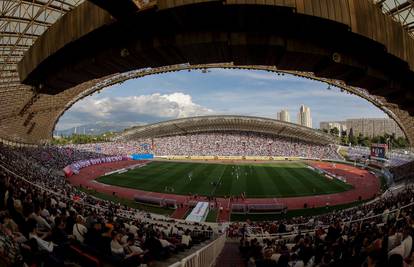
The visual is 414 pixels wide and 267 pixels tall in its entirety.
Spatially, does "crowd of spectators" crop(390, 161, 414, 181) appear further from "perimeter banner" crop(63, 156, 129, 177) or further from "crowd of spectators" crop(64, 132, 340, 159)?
"perimeter banner" crop(63, 156, 129, 177)

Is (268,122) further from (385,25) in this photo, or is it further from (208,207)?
(385,25)

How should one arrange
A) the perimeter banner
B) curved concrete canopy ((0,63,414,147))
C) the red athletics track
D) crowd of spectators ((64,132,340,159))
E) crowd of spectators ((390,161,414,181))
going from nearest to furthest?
the red athletics track → crowd of spectators ((390,161,414,181)) → curved concrete canopy ((0,63,414,147)) → the perimeter banner → crowd of spectators ((64,132,340,159))

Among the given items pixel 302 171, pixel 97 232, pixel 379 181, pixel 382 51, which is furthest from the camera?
pixel 302 171

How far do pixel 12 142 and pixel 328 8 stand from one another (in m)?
83.3

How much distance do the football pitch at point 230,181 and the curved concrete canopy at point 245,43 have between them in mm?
33764

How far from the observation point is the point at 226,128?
329 ft

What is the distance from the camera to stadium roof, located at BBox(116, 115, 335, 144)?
9138 centimetres

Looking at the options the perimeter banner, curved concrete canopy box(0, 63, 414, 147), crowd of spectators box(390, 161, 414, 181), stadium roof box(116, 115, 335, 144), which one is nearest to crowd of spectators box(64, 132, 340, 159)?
stadium roof box(116, 115, 335, 144)

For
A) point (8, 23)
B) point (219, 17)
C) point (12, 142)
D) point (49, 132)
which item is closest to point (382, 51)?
point (219, 17)

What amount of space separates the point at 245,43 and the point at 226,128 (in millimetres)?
95069

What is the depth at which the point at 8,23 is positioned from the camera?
24.5m

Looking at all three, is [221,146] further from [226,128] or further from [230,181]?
[230,181]

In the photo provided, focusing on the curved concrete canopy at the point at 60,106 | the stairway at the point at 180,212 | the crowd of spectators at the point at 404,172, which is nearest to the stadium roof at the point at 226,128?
the curved concrete canopy at the point at 60,106

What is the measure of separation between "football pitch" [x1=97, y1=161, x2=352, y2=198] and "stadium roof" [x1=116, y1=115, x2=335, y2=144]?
32227 mm
